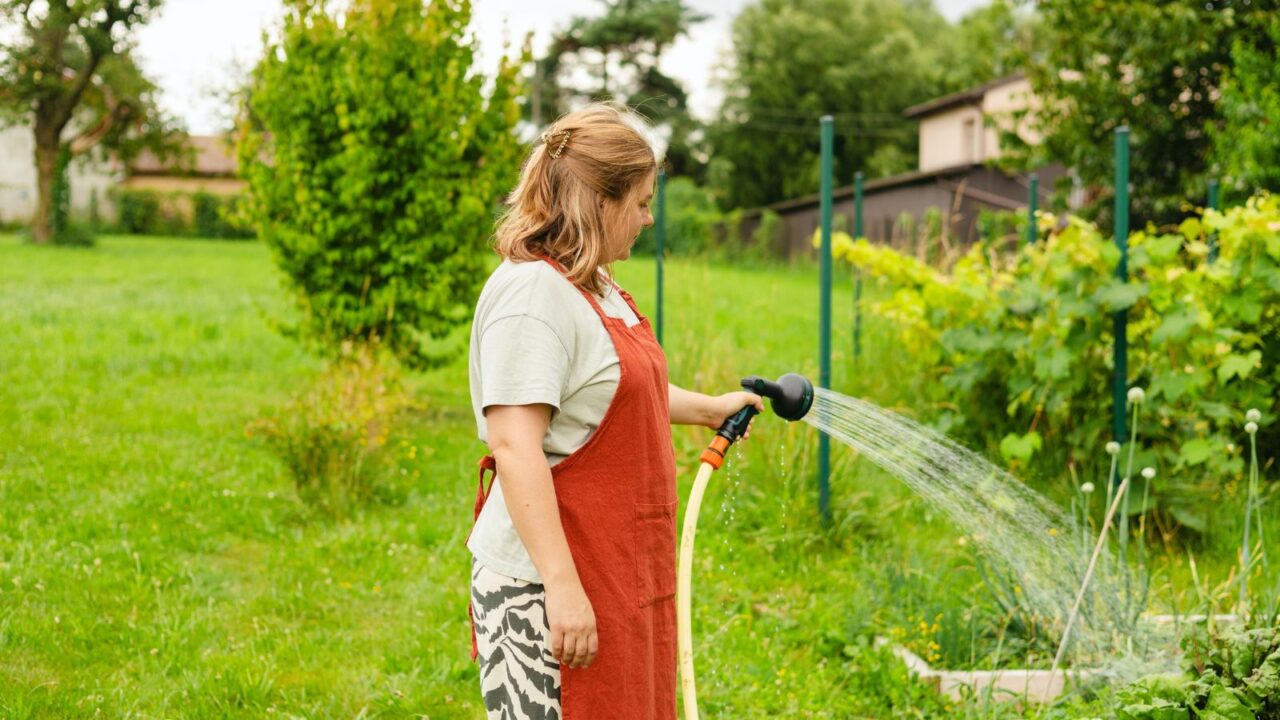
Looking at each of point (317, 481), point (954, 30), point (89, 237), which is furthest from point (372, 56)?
point (954, 30)

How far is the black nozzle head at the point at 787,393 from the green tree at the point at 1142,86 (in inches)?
443

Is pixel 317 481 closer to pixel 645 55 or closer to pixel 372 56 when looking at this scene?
pixel 372 56

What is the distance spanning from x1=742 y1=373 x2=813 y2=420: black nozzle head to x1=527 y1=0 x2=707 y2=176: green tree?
37.1 metres

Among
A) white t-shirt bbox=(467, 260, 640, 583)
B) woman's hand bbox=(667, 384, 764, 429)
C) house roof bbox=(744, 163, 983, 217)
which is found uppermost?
house roof bbox=(744, 163, 983, 217)

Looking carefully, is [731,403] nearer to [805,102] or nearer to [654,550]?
[654,550]

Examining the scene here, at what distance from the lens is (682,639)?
7.59 ft

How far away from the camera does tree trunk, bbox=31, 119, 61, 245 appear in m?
28.3

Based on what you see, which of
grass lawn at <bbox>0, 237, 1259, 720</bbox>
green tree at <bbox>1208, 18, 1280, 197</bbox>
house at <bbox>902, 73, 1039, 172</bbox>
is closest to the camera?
grass lawn at <bbox>0, 237, 1259, 720</bbox>

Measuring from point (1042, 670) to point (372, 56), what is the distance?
17.7 feet

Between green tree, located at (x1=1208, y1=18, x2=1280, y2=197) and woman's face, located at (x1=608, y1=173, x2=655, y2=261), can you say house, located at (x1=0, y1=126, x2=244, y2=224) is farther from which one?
woman's face, located at (x1=608, y1=173, x2=655, y2=261)

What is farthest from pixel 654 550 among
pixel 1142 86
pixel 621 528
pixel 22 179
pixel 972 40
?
pixel 22 179

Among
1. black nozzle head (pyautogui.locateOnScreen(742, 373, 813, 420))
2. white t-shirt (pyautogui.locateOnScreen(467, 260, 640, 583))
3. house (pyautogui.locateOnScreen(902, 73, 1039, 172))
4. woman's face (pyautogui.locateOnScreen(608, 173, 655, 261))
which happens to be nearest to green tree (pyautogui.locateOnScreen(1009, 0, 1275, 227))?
black nozzle head (pyautogui.locateOnScreen(742, 373, 813, 420))

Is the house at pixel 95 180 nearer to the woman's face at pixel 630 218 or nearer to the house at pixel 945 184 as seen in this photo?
the house at pixel 945 184

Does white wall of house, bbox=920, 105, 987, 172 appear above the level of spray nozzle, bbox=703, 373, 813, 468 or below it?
above
